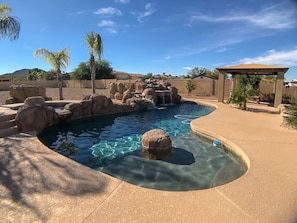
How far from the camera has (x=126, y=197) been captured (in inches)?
115

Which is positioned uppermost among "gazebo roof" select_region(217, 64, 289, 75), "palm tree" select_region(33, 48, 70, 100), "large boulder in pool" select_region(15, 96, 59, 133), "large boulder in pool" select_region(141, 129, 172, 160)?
"palm tree" select_region(33, 48, 70, 100)

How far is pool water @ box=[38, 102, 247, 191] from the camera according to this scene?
4.19 metres

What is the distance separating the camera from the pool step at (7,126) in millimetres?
6718

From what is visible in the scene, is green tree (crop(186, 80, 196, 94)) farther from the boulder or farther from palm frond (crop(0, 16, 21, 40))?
palm frond (crop(0, 16, 21, 40))

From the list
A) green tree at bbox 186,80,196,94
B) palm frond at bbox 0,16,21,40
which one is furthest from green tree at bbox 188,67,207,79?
palm frond at bbox 0,16,21,40

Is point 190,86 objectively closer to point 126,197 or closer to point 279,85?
point 279,85

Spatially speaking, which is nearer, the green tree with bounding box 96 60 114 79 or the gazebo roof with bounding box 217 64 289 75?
the gazebo roof with bounding box 217 64 289 75

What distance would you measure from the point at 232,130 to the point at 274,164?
2.97 meters

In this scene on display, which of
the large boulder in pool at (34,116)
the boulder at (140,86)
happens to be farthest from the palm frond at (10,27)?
the boulder at (140,86)

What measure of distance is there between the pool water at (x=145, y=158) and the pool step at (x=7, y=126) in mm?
927

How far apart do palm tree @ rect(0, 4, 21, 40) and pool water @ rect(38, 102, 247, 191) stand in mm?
5387

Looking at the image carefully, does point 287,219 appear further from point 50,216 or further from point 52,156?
point 52,156

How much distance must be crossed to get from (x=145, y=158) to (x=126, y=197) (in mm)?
2391

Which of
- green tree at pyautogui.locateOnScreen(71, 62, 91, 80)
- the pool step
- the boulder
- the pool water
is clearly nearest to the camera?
the pool water
